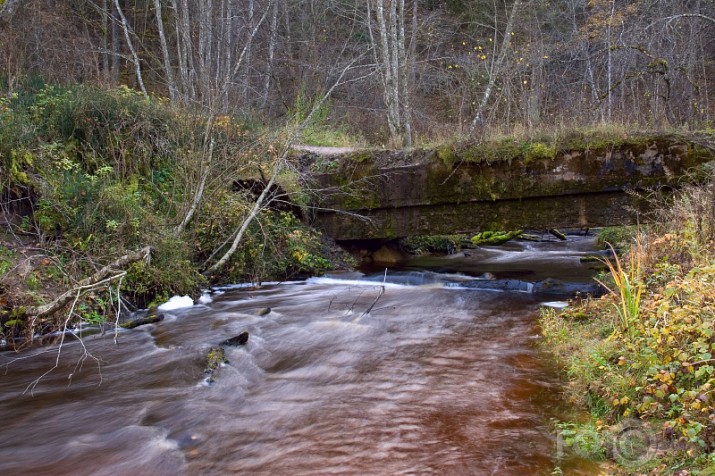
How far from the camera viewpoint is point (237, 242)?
9.29 meters

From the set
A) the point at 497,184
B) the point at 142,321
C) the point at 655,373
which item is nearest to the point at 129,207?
the point at 142,321

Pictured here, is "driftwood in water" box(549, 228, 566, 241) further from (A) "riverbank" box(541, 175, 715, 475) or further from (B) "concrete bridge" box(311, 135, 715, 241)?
(A) "riverbank" box(541, 175, 715, 475)

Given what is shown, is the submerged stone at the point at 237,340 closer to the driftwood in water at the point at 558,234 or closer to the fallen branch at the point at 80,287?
the fallen branch at the point at 80,287

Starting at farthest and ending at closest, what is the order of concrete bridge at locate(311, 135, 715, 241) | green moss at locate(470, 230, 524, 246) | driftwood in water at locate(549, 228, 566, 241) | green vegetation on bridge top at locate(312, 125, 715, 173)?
driftwood in water at locate(549, 228, 566, 241) → green moss at locate(470, 230, 524, 246) → concrete bridge at locate(311, 135, 715, 241) → green vegetation on bridge top at locate(312, 125, 715, 173)

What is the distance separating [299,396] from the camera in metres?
4.97

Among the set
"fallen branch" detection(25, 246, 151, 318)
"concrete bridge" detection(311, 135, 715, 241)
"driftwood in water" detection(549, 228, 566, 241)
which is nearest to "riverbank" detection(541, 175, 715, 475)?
"concrete bridge" detection(311, 135, 715, 241)

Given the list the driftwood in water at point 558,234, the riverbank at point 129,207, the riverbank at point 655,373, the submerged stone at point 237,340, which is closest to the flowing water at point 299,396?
the submerged stone at point 237,340

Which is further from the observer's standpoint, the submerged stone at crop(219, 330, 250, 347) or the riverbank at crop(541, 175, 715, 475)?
the submerged stone at crop(219, 330, 250, 347)

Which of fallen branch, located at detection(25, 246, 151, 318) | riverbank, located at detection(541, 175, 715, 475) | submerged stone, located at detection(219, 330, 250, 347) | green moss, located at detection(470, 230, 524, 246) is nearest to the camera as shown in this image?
riverbank, located at detection(541, 175, 715, 475)

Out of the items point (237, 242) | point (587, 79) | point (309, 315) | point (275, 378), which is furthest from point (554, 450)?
point (587, 79)

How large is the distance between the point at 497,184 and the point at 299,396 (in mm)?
5936

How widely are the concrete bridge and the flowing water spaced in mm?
2068

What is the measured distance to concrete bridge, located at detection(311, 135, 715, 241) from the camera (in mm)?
8805

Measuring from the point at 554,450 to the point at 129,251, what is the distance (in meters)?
6.07
